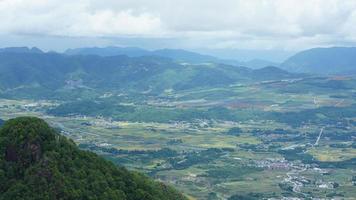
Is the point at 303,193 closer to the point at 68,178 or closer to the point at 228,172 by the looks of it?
the point at 228,172

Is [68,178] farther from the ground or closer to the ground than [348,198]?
farther from the ground

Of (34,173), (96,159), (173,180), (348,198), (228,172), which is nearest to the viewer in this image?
(34,173)

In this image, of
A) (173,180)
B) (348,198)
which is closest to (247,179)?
(173,180)

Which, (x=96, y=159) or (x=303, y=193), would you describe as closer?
(x=96, y=159)

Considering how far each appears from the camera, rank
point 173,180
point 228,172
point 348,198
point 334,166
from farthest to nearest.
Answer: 1. point 334,166
2. point 228,172
3. point 173,180
4. point 348,198

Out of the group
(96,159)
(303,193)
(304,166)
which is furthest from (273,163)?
(96,159)

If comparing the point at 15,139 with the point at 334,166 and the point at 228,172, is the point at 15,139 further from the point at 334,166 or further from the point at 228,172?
the point at 334,166
